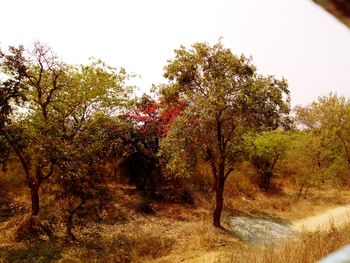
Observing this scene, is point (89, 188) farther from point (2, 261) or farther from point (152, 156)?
point (152, 156)

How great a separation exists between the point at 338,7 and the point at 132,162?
20052 mm

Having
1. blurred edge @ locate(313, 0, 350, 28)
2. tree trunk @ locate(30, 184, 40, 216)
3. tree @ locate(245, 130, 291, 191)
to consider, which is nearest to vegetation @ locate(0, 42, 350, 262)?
tree trunk @ locate(30, 184, 40, 216)

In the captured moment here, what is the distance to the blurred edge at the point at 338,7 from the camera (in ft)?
1.74

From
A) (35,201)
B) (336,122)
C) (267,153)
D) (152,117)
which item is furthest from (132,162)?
(336,122)

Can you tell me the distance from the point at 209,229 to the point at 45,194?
288 inches

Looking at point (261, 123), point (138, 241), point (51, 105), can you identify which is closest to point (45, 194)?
point (51, 105)

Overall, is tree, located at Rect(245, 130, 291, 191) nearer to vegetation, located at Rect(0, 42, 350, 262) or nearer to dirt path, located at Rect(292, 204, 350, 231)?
vegetation, located at Rect(0, 42, 350, 262)

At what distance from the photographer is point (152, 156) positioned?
20078 mm

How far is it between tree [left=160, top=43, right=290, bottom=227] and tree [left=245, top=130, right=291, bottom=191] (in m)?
9.76

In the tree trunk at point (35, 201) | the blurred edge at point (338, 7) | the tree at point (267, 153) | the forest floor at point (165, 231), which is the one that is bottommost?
the forest floor at point (165, 231)

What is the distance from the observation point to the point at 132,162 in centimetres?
2038

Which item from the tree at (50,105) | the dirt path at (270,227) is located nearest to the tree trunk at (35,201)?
the tree at (50,105)

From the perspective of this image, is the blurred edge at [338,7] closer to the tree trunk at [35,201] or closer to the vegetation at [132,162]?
the vegetation at [132,162]

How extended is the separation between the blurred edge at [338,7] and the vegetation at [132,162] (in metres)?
6.36
